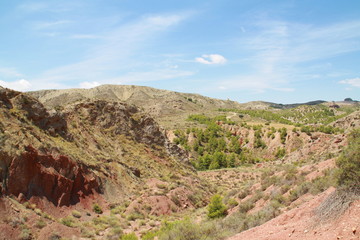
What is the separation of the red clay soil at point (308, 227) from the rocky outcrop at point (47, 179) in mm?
11252

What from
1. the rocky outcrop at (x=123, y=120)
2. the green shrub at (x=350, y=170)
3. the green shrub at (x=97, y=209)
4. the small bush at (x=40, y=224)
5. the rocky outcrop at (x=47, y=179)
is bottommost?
the green shrub at (x=97, y=209)

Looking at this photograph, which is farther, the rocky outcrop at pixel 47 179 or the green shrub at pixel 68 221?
the green shrub at pixel 68 221

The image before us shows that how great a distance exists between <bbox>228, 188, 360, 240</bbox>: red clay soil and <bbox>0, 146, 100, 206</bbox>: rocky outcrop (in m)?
11.3

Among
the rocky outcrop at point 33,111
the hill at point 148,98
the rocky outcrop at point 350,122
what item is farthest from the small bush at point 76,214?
the hill at point 148,98

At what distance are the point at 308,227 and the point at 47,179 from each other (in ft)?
47.7

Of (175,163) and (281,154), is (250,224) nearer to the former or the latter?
(175,163)

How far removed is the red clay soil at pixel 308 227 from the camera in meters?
7.13

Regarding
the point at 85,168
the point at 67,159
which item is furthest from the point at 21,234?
the point at 85,168

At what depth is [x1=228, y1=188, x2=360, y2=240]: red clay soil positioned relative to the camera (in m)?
7.13

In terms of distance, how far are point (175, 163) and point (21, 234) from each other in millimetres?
22117

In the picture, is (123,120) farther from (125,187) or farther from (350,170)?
(350,170)

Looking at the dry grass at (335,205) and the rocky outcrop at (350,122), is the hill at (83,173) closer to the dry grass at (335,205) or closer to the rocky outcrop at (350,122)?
the dry grass at (335,205)

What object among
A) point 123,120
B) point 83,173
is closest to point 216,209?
point 83,173

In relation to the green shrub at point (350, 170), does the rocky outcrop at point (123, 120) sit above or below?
above
